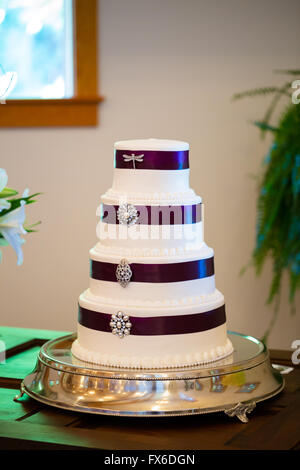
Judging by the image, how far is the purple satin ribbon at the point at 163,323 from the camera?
4.49 feet

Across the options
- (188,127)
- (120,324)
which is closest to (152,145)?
(120,324)

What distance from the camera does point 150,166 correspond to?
142 cm

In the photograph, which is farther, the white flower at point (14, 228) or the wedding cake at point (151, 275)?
the wedding cake at point (151, 275)

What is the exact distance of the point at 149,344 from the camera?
1.37m

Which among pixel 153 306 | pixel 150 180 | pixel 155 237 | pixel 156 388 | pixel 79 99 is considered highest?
pixel 79 99

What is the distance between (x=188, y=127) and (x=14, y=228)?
85.1 inches

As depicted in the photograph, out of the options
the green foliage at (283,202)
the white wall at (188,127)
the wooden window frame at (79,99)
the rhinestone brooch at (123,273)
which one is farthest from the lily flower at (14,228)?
the wooden window frame at (79,99)

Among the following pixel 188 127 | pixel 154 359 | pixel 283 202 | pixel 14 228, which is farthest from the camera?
pixel 188 127

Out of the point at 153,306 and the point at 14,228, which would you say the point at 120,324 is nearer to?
the point at 153,306

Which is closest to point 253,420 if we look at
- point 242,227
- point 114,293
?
point 114,293

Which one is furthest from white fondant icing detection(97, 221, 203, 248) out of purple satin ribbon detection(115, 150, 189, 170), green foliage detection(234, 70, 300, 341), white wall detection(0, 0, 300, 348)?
white wall detection(0, 0, 300, 348)

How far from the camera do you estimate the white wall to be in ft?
10.4

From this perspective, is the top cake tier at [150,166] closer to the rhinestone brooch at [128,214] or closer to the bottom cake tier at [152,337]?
the rhinestone brooch at [128,214]

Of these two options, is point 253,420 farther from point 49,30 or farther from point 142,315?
point 49,30
